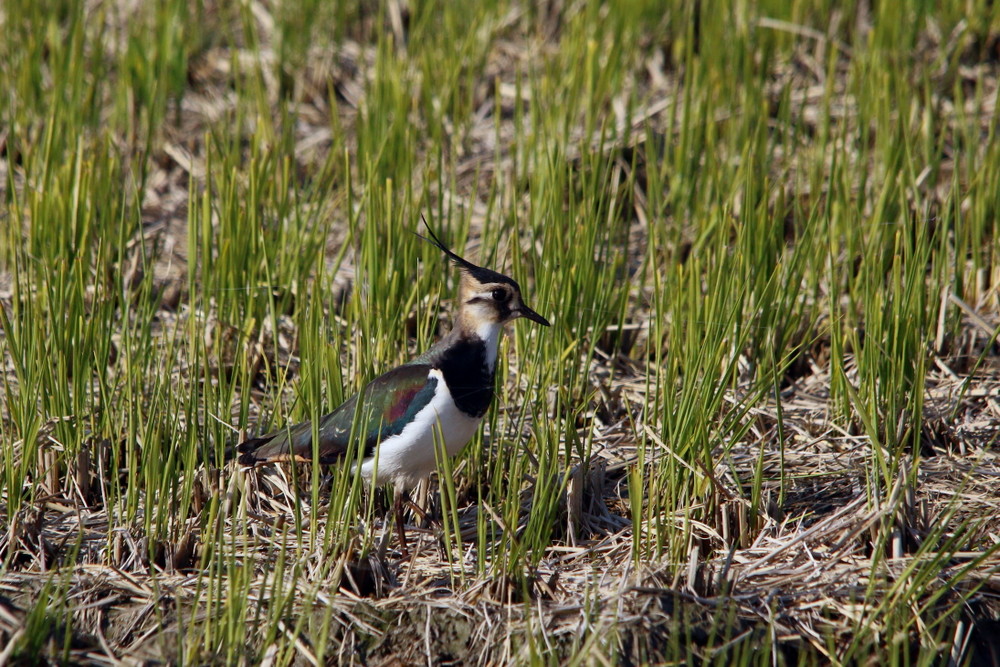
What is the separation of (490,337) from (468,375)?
17 cm

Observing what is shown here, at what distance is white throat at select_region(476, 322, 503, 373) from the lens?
3170mm

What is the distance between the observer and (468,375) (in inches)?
121

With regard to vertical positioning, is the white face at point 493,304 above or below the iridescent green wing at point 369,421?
above

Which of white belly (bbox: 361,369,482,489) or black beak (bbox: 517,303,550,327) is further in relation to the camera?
black beak (bbox: 517,303,550,327)

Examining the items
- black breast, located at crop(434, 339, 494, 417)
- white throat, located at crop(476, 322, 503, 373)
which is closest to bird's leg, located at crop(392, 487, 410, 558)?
black breast, located at crop(434, 339, 494, 417)

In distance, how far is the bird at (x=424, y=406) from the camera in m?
2.99

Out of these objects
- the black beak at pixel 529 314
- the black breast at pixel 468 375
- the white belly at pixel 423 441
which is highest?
the black beak at pixel 529 314

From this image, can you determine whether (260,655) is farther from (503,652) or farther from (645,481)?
(645,481)

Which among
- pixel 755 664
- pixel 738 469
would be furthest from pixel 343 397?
pixel 755 664

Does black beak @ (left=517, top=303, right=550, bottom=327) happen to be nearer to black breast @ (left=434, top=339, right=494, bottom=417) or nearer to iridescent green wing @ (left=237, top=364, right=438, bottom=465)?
black breast @ (left=434, top=339, right=494, bottom=417)

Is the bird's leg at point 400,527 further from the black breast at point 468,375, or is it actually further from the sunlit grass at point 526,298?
the black breast at point 468,375

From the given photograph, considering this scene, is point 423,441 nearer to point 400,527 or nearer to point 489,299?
point 400,527

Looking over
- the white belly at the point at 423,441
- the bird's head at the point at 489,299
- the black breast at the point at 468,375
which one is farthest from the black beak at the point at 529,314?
the white belly at the point at 423,441

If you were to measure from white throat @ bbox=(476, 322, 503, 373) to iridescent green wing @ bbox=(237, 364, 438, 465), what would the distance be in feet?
0.61
